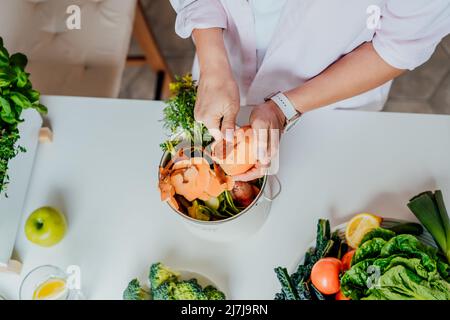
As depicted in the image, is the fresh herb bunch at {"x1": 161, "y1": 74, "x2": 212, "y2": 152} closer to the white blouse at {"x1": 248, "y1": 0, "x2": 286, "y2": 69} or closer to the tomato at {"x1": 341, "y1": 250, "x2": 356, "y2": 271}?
the white blouse at {"x1": 248, "y1": 0, "x2": 286, "y2": 69}

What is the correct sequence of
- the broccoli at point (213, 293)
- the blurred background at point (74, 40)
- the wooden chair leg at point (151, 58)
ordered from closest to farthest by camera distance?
the broccoli at point (213, 293)
the blurred background at point (74, 40)
the wooden chair leg at point (151, 58)

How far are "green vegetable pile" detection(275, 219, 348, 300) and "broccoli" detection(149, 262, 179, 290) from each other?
182mm

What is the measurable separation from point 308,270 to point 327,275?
0.05m

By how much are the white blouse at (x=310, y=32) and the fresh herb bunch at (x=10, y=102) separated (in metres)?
0.31

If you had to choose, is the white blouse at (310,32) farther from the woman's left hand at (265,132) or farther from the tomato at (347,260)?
the tomato at (347,260)

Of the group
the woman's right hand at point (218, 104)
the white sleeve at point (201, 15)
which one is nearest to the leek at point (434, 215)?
the woman's right hand at point (218, 104)

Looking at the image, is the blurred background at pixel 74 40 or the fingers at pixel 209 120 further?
the blurred background at pixel 74 40

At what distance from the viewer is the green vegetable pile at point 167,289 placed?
2.54 feet

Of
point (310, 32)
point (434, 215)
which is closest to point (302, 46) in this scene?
point (310, 32)

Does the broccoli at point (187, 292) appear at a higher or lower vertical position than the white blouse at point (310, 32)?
lower

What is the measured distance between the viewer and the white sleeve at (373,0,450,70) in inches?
27.4

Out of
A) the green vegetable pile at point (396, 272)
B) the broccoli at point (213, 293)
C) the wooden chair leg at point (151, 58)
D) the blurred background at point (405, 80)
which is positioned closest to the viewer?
the green vegetable pile at point (396, 272)

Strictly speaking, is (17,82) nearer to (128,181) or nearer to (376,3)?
(128,181)
